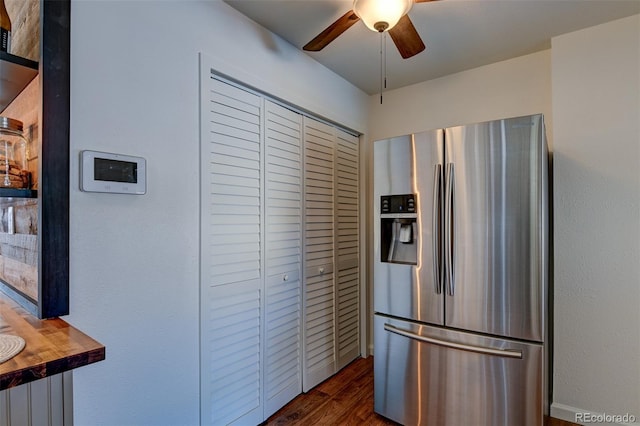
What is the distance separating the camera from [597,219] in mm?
1973

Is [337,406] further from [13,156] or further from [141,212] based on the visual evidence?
[13,156]

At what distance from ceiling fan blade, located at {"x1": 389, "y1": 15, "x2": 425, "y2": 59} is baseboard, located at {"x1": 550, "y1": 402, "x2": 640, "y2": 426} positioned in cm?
228

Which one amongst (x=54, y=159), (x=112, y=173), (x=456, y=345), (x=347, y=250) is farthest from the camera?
(x=347, y=250)

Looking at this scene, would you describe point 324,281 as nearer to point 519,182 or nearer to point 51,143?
point 519,182

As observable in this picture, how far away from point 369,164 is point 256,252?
150 centimetres

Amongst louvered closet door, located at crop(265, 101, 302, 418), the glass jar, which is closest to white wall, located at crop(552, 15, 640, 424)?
louvered closet door, located at crop(265, 101, 302, 418)

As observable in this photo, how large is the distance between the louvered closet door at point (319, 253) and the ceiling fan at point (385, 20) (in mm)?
862

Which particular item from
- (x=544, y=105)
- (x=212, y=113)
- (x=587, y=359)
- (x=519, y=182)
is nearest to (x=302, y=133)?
(x=212, y=113)

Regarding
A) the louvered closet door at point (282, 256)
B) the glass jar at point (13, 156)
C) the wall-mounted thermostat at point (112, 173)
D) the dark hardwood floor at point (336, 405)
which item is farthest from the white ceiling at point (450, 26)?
the dark hardwood floor at point (336, 405)

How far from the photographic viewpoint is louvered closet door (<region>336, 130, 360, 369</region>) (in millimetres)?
2664

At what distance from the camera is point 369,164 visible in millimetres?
3025

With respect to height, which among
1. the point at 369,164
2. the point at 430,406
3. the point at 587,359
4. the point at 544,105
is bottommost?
the point at 430,406

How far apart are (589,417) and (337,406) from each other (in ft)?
4.91

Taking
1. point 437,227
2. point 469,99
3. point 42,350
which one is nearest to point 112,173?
point 42,350
